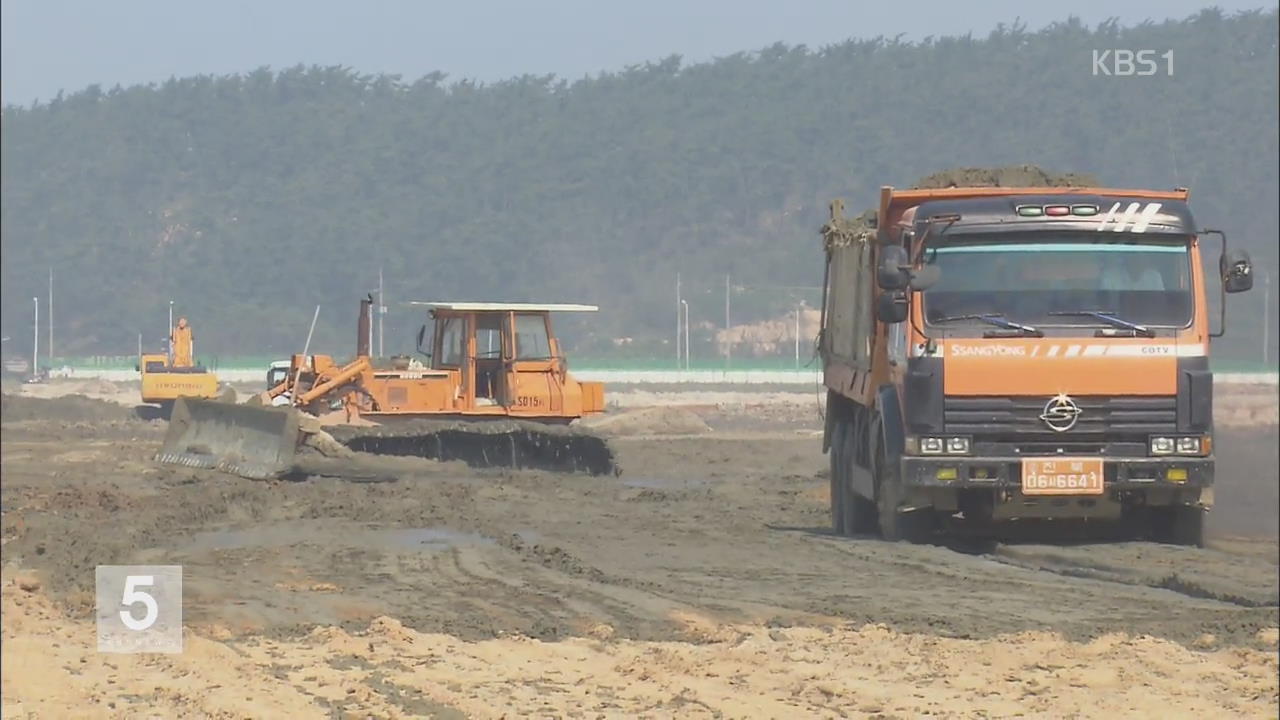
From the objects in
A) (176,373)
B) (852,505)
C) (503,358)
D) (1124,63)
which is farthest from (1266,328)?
(852,505)

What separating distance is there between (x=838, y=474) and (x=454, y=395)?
29.2ft

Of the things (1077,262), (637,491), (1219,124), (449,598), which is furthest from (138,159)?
(1219,124)

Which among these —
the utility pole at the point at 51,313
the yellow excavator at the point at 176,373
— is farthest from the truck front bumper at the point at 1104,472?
the utility pole at the point at 51,313

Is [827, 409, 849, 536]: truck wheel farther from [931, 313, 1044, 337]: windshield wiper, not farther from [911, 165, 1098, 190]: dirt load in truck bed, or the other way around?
[931, 313, 1044, 337]: windshield wiper

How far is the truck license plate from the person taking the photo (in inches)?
532

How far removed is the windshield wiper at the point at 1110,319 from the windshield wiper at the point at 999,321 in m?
0.25

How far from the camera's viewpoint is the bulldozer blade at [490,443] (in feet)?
84.4

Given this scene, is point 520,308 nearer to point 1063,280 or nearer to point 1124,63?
point 1063,280

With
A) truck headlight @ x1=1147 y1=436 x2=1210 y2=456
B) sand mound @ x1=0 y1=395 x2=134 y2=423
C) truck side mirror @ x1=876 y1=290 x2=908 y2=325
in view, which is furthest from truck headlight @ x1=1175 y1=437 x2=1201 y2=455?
sand mound @ x1=0 y1=395 x2=134 y2=423

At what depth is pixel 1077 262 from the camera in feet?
44.9

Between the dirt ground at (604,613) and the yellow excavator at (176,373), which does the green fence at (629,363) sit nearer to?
the yellow excavator at (176,373)

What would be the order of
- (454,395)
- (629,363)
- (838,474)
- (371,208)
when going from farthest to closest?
(629,363) → (454,395) → (371,208) → (838,474)

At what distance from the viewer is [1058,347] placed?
44.0 feet

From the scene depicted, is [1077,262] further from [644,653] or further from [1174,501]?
[644,653]
